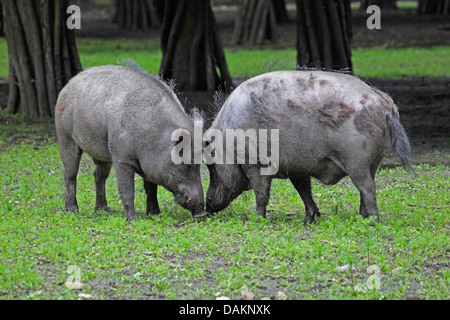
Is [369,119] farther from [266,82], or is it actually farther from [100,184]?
[100,184]

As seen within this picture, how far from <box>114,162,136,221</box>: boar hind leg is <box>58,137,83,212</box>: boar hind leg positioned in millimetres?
781

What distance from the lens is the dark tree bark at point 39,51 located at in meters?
14.6

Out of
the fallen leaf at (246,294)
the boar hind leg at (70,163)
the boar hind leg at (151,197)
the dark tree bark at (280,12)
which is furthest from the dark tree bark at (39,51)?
the dark tree bark at (280,12)

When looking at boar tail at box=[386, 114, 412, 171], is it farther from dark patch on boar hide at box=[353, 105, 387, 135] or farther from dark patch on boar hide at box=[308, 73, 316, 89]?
dark patch on boar hide at box=[308, 73, 316, 89]

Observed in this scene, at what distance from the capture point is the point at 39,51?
14.8 meters

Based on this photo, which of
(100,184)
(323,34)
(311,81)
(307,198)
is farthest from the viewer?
(323,34)

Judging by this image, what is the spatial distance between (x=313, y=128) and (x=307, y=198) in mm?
999

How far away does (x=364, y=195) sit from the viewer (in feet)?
25.9

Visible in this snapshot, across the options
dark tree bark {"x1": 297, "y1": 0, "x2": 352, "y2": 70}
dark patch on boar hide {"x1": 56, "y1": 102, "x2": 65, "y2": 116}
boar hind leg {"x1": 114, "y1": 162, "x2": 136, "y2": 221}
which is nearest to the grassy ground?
boar hind leg {"x1": 114, "y1": 162, "x2": 136, "y2": 221}

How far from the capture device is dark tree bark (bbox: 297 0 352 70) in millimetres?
15742

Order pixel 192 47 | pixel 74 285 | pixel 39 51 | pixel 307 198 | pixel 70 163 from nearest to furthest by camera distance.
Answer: pixel 74 285 < pixel 307 198 < pixel 70 163 < pixel 39 51 < pixel 192 47

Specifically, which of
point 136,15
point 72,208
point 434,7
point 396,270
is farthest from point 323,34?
point 434,7

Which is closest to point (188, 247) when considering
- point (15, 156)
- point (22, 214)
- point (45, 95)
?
point (22, 214)

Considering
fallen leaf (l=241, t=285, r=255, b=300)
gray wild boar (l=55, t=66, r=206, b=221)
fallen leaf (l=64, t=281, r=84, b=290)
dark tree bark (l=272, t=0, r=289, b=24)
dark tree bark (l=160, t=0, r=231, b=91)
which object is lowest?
dark tree bark (l=272, t=0, r=289, b=24)
